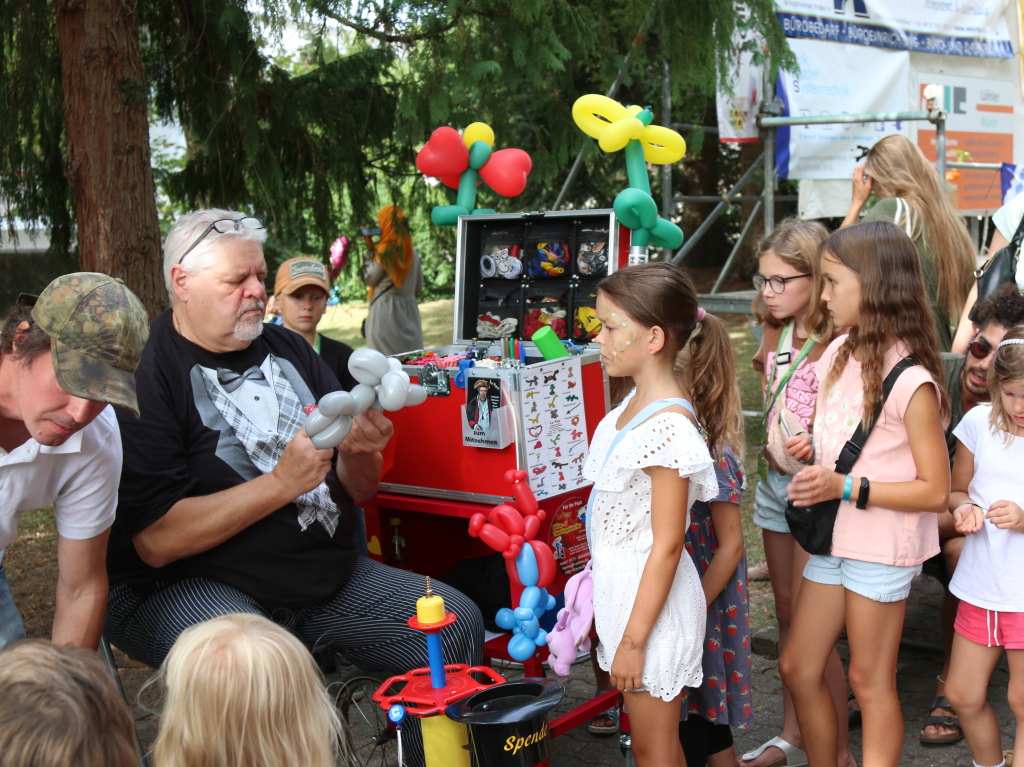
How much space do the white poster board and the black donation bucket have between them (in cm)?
506

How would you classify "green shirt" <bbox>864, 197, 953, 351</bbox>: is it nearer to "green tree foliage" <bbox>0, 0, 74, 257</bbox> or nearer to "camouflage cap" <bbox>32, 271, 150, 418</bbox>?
"camouflage cap" <bbox>32, 271, 150, 418</bbox>

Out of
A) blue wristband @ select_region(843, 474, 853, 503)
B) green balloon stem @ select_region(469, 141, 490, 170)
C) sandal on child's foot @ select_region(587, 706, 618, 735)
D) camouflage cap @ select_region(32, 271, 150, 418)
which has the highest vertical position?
green balloon stem @ select_region(469, 141, 490, 170)

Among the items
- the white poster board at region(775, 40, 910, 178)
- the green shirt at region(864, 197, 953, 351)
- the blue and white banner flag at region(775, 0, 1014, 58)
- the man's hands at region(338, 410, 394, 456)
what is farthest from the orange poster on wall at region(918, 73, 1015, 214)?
the man's hands at region(338, 410, 394, 456)

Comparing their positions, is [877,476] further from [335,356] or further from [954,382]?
[335,356]

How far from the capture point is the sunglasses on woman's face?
2.49 metres

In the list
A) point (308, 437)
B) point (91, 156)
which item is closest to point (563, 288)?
point (308, 437)

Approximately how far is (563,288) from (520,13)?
105 centimetres

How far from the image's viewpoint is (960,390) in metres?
2.72

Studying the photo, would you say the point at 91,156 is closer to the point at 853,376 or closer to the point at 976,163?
the point at 853,376

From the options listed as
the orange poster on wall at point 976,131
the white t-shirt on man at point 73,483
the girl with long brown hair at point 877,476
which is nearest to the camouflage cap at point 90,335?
the white t-shirt on man at point 73,483

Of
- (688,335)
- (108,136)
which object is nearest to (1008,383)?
(688,335)

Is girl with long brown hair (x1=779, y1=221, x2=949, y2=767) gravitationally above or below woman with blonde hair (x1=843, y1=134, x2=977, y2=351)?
below

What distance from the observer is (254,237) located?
241cm

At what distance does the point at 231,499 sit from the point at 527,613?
807 millimetres
